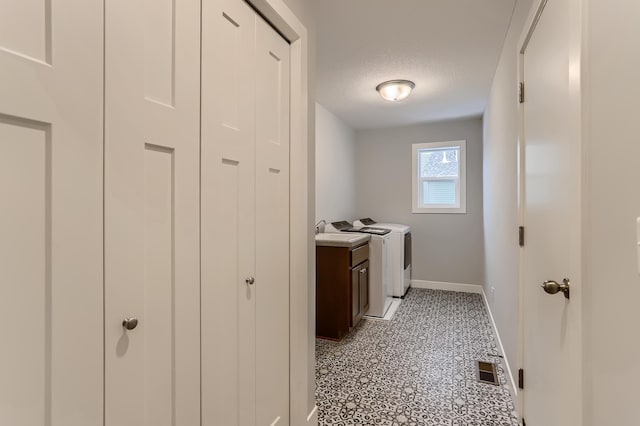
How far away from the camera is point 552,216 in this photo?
125 cm

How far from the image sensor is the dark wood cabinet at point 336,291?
2900mm

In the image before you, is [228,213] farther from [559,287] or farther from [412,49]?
[412,49]

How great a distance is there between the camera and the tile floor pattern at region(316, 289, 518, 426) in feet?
6.08

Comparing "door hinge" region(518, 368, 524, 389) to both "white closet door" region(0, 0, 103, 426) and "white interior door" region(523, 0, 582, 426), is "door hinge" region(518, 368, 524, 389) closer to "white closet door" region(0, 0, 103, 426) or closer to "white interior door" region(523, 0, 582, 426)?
"white interior door" region(523, 0, 582, 426)

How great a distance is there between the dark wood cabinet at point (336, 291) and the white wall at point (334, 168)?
897 mm

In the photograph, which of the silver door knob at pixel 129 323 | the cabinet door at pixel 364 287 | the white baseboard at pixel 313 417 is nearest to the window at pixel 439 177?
the cabinet door at pixel 364 287

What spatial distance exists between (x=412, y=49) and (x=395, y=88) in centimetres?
59

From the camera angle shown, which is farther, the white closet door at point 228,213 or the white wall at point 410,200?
the white wall at point 410,200

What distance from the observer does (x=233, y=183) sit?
1.21 metres

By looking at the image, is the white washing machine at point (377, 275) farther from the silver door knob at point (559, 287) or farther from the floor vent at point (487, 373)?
the silver door knob at point (559, 287)

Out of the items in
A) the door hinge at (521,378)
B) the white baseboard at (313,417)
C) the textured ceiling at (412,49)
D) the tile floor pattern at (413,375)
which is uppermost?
the textured ceiling at (412,49)

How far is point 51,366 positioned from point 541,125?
1.80 metres

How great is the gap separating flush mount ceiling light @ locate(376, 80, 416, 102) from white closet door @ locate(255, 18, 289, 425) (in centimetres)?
171

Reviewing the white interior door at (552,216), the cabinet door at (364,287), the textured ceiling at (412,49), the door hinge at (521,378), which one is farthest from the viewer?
the cabinet door at (364,287)
